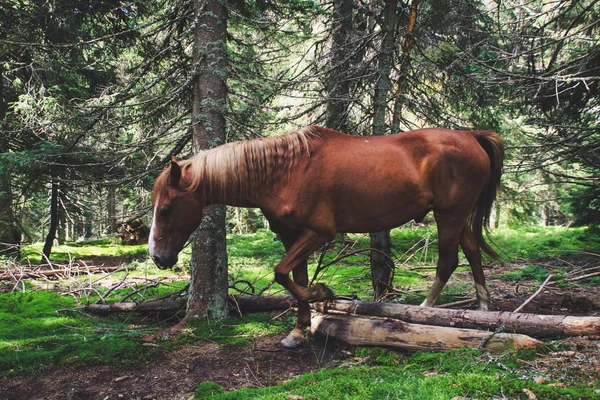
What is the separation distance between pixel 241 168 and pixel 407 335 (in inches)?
100

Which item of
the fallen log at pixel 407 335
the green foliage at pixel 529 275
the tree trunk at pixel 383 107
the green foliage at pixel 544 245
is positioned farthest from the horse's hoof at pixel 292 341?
the green foliage at pixel 544 245

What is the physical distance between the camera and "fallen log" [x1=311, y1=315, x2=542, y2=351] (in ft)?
11.7

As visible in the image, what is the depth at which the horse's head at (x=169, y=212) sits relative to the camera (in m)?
4.35

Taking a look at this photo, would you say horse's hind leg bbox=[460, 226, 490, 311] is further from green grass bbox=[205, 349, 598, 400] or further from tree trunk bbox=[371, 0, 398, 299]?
green grass bbox=[205, 349, 598, 400]

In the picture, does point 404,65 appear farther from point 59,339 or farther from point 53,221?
point 53,221

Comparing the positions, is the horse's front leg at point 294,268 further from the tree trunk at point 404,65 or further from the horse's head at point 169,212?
the tree trunk at point 404,65

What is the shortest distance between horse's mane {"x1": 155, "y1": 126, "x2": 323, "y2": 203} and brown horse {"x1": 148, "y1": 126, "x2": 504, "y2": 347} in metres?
0.01

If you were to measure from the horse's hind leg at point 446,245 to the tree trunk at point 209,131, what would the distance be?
2831 millimetres

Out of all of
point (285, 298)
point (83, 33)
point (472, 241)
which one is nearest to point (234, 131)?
point (285, 298)

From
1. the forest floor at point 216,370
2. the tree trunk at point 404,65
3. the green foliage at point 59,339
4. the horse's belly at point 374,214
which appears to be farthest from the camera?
the tree trunk at point 404,65

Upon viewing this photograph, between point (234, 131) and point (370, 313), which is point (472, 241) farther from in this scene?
point (234, 131)

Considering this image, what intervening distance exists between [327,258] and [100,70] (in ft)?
29.7

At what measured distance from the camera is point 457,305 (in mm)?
5297

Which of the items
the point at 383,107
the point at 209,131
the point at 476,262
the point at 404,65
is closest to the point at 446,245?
the point at 476,262
